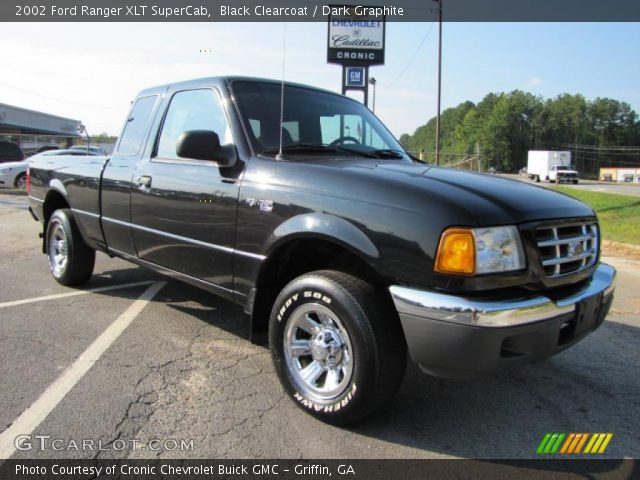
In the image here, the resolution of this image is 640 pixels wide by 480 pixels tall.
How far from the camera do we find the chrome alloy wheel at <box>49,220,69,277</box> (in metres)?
5.38

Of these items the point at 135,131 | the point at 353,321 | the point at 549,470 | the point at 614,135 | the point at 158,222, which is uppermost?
the point at 614,135

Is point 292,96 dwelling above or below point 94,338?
above

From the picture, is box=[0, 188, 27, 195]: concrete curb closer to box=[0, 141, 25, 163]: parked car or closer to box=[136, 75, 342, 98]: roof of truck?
box=[0, 141, 25, 163]: parked car

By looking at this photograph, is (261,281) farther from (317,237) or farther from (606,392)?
(606,392)

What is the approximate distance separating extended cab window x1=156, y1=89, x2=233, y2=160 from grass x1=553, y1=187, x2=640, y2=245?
7521 mm

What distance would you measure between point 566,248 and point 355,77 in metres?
19.0

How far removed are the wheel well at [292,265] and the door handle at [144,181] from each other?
4.79 feet

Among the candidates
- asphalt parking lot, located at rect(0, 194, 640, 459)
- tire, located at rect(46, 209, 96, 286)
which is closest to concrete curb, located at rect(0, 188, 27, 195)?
tire, located at rect(46, 209, 96, 286)

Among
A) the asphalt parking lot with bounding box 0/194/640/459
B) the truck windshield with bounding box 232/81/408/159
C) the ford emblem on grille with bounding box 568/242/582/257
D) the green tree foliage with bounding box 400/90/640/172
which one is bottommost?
the asphalt parking lot with bounding box 0/194/640/459

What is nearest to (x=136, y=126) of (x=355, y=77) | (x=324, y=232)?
(x=324, y=232)

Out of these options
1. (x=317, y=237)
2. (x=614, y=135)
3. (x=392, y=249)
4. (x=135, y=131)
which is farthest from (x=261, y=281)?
(x=614, y=135)

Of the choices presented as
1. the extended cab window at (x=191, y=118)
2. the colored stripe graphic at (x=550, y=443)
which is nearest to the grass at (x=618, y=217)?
the colored stripe graphic at (x=550, y=443)

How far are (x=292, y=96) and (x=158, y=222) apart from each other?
142cm

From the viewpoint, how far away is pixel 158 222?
3928 mm
